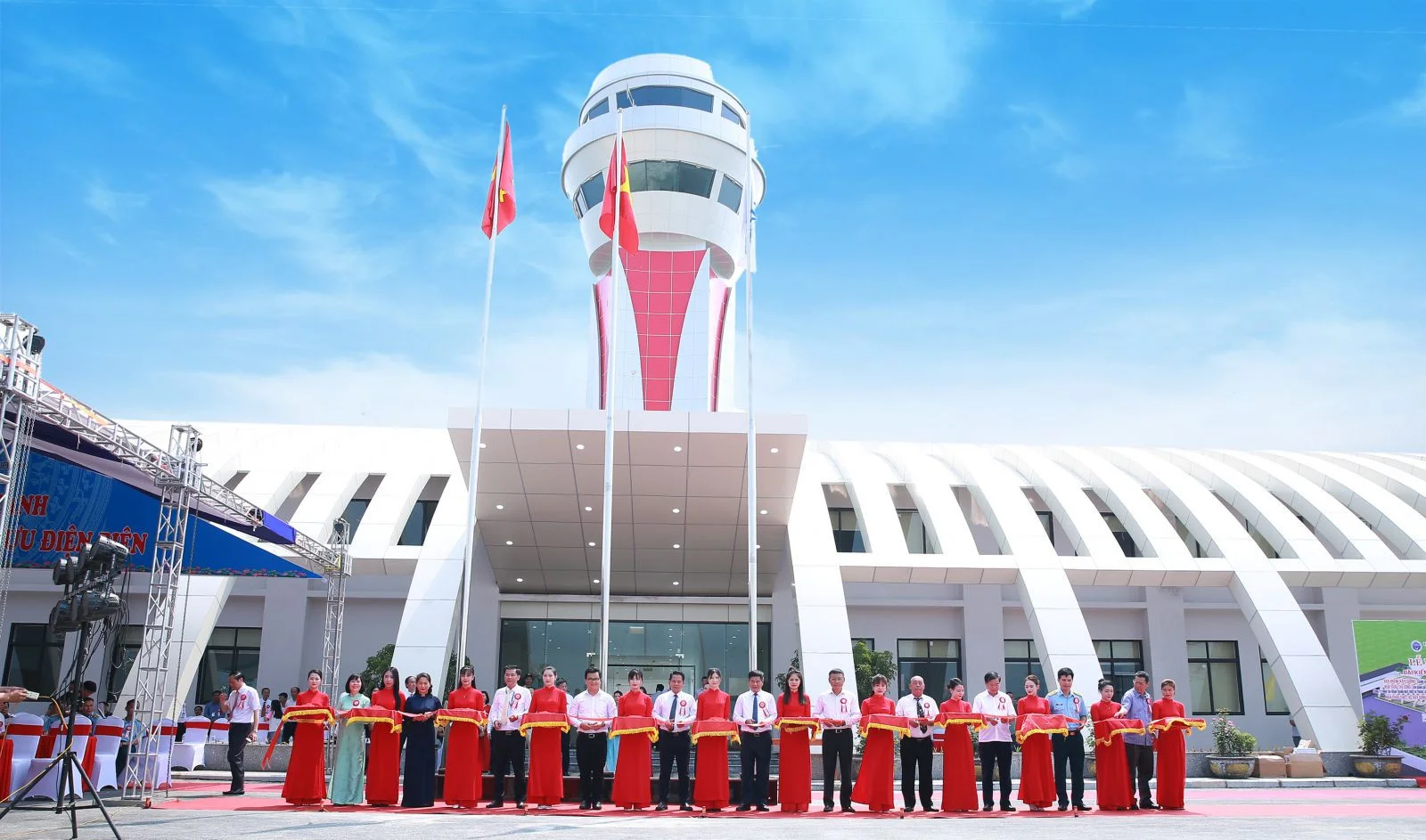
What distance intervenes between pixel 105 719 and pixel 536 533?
11.2 meters

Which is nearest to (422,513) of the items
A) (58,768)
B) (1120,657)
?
(58,768)

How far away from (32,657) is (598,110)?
65.5ft

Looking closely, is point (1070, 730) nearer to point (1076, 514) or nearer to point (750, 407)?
point (750, 407)

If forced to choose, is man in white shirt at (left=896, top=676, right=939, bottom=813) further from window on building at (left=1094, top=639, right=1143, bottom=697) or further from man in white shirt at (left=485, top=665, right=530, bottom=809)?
window on building at (left=1094, top=639, right=1143, bottom=697)

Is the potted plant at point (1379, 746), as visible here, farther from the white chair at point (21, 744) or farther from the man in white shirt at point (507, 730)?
the white chair at point (21, 744)

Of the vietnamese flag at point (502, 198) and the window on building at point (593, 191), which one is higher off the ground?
the window on building at point (593, 191)

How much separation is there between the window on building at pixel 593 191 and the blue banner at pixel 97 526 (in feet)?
47.8

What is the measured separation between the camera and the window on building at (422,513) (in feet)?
87.0

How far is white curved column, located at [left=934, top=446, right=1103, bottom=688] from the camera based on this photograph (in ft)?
66.1

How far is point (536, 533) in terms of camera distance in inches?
928

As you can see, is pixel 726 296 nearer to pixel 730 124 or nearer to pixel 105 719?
pixel 730 124

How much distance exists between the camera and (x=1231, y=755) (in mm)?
18609

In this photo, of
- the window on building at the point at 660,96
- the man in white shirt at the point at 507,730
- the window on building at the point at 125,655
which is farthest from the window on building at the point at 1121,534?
the window on building at the point at 125,655

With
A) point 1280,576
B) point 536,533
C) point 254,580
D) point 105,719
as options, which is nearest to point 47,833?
point 105,719
